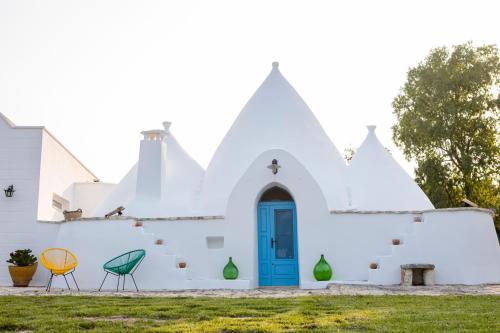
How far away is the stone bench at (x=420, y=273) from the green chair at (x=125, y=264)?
19.4ft

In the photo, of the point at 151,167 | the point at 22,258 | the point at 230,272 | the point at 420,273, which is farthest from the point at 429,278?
the point at 22,258

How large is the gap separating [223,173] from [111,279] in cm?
443

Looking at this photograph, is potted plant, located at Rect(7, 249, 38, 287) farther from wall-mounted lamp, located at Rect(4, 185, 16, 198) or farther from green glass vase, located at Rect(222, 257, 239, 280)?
green glass vase, located at Rect(222, 257, 239, 280)

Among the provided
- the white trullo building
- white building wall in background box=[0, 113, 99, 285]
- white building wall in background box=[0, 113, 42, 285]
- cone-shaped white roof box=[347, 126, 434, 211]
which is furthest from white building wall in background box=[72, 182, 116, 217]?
cone-shaped white roof box=[347, 126, 434, 211]

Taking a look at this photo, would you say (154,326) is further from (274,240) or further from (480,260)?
(480,260)

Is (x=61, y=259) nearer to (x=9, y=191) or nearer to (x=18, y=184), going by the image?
(x=9, y=191)

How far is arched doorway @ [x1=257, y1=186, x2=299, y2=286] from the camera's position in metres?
13.1

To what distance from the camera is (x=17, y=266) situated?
547 inches

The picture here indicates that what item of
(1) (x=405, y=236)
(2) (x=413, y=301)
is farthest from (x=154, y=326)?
(1) (x=405, y=236)

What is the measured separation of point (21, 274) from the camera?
13.9m

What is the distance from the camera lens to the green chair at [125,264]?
1199 cm

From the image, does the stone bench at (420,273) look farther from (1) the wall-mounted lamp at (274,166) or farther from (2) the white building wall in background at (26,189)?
(2) the white building wall in background at (26,189)

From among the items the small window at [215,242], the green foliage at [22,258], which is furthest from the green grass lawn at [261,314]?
the green foliage at [22,258]

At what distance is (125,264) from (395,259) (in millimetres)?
6105
